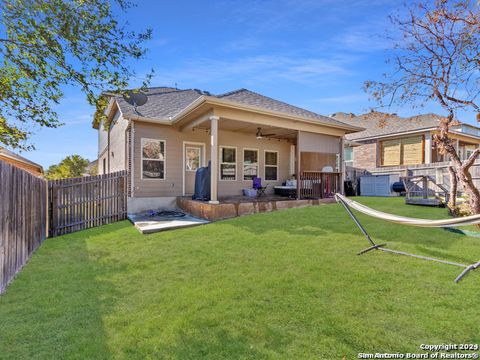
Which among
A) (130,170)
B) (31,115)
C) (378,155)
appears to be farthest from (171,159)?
(378,155)

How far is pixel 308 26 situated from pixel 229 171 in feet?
19.6

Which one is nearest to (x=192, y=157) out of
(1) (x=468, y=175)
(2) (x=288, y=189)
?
(2) (x=288, y=189)

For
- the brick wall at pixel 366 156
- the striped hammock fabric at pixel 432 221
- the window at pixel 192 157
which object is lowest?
the striped hammock fabric at pixel 432 221

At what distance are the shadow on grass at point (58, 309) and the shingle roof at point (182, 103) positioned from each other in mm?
5886

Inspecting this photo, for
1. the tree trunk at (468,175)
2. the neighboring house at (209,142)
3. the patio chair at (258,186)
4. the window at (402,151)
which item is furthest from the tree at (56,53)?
the window at (402,151)

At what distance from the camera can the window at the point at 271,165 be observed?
40.2ft

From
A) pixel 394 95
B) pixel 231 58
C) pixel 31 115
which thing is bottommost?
pixel 31 115

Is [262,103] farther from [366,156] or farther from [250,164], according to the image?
[366,156]

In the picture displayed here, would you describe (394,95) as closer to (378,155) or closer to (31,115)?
(31,115)

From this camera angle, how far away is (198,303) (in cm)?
297

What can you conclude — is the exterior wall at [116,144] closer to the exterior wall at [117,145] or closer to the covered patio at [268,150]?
the exterior wall at [117,145]

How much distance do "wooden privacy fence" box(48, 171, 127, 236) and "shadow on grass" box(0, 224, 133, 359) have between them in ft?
9.18

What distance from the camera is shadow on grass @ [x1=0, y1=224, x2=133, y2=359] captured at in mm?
2316

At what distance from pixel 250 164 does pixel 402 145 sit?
40.8 feet
